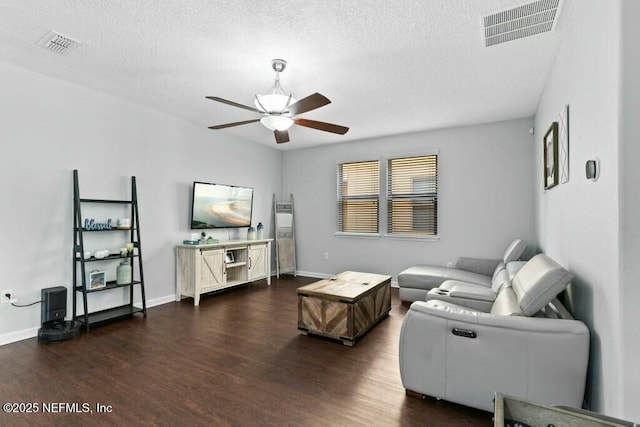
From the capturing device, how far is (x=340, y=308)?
10.0ft

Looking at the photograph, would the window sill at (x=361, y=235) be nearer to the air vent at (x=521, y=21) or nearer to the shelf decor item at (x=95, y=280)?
the air vent at (x=521, y=21)

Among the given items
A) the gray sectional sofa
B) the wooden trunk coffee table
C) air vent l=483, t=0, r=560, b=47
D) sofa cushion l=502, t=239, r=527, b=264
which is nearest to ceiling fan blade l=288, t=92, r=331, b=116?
air vent l=483, t=0, r=560, b=47

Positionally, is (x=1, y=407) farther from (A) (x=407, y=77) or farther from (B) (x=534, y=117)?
(B) (x=534, y=117)

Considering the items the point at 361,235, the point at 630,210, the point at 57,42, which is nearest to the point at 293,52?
the point at 57,42

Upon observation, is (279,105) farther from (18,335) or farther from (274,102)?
(18,335)

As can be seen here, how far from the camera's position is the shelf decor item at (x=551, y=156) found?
8.88ft

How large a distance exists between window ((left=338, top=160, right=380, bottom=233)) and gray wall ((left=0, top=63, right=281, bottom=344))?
252 cm

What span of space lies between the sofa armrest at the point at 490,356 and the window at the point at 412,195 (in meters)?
3.43

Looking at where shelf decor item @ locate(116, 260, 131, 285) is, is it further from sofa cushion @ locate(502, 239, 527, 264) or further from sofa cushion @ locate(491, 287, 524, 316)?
sofa cushion @ locate(502, 239, 527, 264)

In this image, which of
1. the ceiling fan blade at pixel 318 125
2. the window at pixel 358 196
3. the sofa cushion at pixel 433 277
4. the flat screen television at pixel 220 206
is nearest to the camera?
the ceiling fan blade at pixel 318 125

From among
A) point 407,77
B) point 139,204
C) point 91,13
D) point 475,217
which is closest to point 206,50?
point 91,13

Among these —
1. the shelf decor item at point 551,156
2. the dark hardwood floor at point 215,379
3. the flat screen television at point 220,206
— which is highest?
the shelf decor item at point 551,156

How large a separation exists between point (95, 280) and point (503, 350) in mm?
Result: 4036

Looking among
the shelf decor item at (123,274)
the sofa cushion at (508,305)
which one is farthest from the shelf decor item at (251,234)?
the sofa cushion at (508,305)
